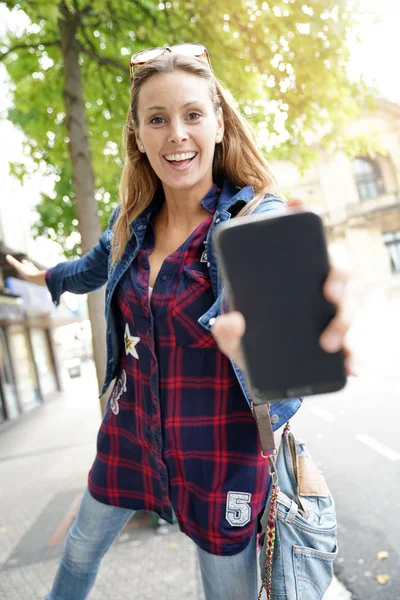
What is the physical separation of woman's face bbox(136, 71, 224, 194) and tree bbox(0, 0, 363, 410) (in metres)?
2.62

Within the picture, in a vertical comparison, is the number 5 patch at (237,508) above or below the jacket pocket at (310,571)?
above

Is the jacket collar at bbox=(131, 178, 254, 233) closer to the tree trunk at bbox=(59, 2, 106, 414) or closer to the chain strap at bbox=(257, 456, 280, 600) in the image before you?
the chain strap at bbox=(257, 456, 280, 600)

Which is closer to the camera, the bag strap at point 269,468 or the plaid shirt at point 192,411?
the bag strap at point 269,468

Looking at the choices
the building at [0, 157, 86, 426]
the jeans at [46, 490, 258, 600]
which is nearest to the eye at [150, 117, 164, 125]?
the jeans at [46, 490, 258, 600]

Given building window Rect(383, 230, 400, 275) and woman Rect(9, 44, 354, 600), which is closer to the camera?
woman Rect(9, 44, 354, 600)

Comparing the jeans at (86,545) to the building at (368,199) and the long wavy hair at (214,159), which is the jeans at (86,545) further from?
the building at (368,199)

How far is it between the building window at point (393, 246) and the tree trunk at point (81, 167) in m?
28.0

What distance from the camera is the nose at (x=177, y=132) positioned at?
5.28 feet

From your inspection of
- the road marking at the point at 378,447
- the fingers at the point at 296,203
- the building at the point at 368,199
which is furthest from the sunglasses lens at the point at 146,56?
the building at the point at 368,199

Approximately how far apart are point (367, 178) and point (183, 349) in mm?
31827

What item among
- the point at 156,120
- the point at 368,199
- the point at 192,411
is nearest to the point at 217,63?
the point at 156,120

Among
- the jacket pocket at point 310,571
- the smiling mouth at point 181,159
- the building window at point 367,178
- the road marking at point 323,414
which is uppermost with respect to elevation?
the building window at point 367,178

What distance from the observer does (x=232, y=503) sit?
5.10 feet

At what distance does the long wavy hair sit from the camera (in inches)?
65.2
